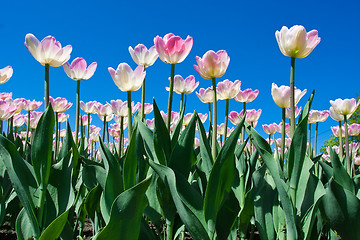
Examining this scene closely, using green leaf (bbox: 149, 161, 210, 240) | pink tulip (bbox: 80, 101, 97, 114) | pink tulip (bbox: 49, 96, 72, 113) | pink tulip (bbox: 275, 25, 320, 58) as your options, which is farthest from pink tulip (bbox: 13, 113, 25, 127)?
pink tulip (bbox: 275, 25, 320, 58)

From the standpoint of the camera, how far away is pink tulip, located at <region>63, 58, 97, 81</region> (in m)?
1.86

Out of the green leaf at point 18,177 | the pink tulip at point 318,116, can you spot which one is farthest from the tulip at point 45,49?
the pink tulip at point 318,116

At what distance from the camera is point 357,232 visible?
1.48 m

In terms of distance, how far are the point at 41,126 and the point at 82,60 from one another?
694 millimetres

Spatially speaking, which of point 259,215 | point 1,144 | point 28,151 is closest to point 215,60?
point 259,215

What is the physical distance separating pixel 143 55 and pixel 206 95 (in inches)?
31.4

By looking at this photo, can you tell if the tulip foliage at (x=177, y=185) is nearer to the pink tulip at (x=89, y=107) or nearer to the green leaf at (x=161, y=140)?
the green leaf at (x=161, y=140)

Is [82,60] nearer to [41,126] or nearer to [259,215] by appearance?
[41,126]

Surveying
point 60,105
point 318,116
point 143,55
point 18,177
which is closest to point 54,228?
point 18,177

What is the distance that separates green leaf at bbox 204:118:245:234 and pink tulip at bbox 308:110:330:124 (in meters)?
2.24

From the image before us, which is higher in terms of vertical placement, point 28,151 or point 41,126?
point 41,126

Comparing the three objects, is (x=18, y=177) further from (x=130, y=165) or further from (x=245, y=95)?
(x=245, y=95)

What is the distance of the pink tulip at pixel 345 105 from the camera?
2621 millimetres

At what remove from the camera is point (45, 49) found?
1.56 m
